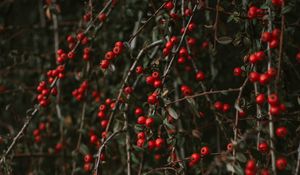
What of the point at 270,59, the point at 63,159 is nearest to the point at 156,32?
the point at 270,59

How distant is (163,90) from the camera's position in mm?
1523

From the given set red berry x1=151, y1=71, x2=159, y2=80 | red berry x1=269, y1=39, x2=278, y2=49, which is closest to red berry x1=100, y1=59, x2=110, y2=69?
red berry x1=151, y1=71, x2=159, y2=80

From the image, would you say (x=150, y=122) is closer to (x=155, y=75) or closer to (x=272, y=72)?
(x=155, y=75)

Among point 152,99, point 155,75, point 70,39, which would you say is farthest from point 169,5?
point 70,39

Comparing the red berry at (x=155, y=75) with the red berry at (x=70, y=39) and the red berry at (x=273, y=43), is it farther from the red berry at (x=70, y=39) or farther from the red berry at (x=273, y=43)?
the red berry at (x=70, y=39)

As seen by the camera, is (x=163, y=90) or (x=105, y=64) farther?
(x=105, y=64)

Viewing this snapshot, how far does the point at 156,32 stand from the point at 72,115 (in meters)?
1.02

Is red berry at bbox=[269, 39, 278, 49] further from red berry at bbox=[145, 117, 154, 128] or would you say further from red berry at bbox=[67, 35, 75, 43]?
red berry at bbox=[67, 35, 75, 43]

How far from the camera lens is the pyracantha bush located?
52.5 inches

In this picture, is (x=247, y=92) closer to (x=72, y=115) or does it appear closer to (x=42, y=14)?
(x=72, y=115)

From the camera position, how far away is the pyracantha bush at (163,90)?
52.5 inches

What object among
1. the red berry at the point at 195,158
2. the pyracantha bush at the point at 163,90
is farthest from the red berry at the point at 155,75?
the red berry at the point at 195,158

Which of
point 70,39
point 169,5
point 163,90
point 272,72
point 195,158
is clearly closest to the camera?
point 272,72

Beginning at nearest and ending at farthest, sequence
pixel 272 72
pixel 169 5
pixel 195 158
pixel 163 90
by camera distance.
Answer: pixel 272 72
pixel 195 158
pixel 163 90
pixel 169 5
